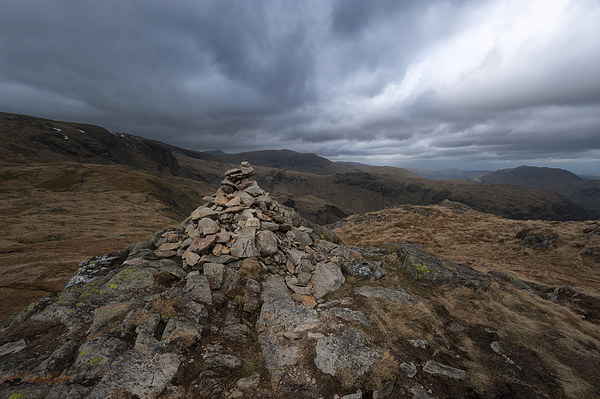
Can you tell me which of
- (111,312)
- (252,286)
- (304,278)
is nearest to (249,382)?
(252,286)

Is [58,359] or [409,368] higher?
[58,359]

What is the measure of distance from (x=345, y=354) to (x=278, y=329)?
2746mm

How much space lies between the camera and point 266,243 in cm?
1345

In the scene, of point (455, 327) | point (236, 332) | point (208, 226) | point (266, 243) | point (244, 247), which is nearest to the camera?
point (236, 332)

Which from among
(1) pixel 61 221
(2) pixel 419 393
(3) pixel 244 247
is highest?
(3) pixel 244 247

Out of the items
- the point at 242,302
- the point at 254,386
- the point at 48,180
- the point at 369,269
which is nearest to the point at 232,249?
the point at 242,302

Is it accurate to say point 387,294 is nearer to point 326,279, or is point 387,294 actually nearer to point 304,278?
point 326,279

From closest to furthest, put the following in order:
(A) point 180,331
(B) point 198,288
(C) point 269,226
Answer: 1. (A) point 180,331
2. (B) point 198,288
3. (C) point 269,226

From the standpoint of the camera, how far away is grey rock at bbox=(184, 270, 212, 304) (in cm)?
981

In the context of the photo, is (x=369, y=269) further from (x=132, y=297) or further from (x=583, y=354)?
(x=132, y=297)

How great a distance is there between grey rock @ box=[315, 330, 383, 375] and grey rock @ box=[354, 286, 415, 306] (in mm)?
3420

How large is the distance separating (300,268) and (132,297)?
8.17 meters

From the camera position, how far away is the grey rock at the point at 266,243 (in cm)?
1315

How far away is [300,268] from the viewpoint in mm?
13359
